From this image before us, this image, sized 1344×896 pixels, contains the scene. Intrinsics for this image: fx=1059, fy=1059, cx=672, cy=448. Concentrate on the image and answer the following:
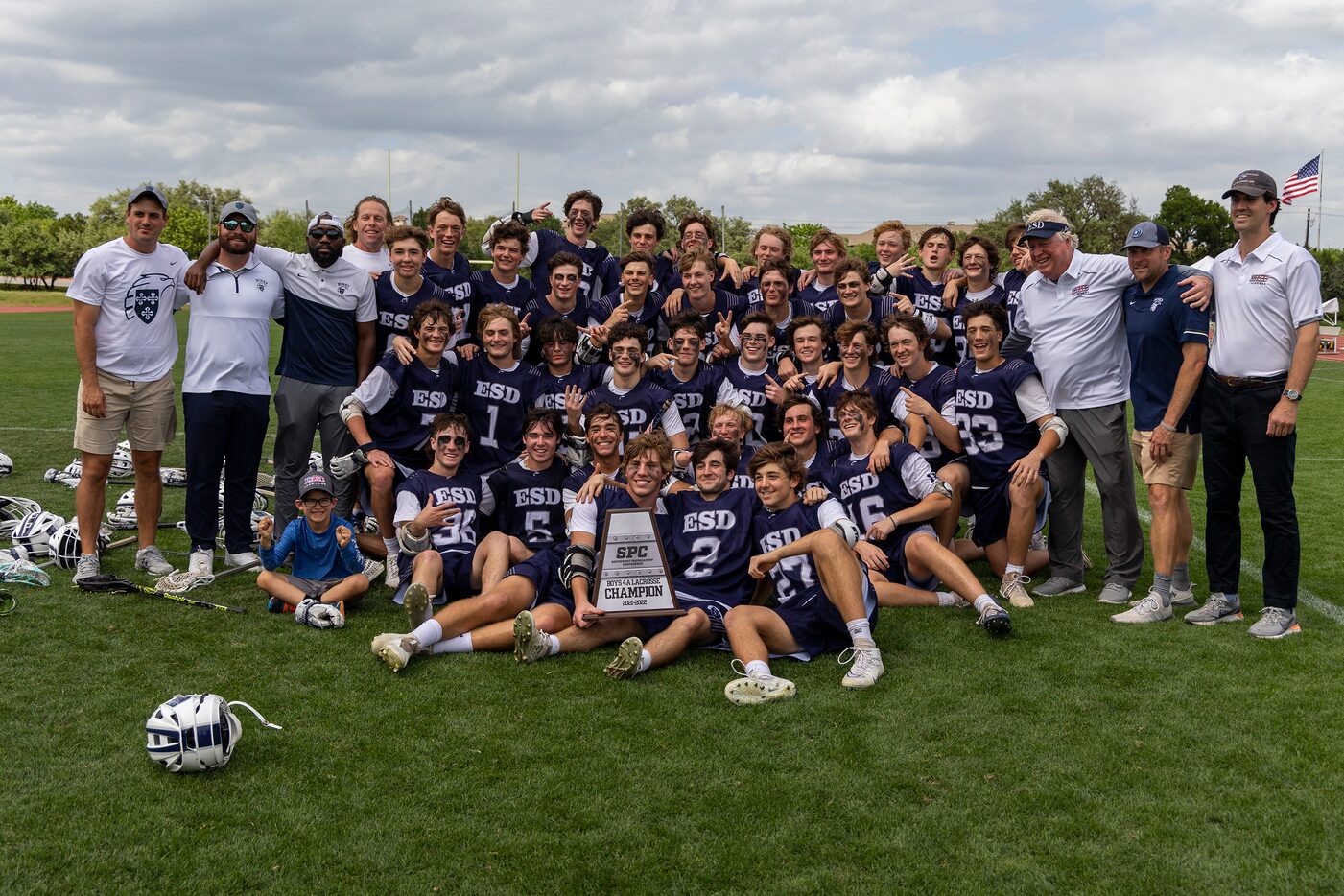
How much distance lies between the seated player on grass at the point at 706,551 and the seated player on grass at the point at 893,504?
31.6 inches

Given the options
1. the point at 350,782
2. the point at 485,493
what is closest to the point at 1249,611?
the point at 485,493

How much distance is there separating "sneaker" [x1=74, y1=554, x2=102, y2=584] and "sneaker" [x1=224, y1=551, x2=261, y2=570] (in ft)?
2.28

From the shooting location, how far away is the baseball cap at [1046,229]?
575 cm

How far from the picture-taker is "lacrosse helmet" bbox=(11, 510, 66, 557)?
20.6ft

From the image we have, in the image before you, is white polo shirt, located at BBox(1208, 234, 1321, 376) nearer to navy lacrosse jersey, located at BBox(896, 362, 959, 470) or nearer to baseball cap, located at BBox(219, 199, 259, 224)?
navy lacrosse jersey, located at BBox(896, 362, 959, 470)

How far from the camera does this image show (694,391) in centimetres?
632

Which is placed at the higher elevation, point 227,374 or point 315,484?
point 227,374

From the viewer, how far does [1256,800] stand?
3477mm

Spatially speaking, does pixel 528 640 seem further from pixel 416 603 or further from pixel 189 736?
pixel 189 736

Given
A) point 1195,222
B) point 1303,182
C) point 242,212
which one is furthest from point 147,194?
point 1195,222

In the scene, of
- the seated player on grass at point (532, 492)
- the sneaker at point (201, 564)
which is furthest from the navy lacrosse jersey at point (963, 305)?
the sneaker at point (201, 564)

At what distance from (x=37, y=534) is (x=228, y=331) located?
5.68ft

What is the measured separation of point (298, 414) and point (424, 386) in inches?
31.9

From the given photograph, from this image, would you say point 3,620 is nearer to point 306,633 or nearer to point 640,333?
point 306,633
